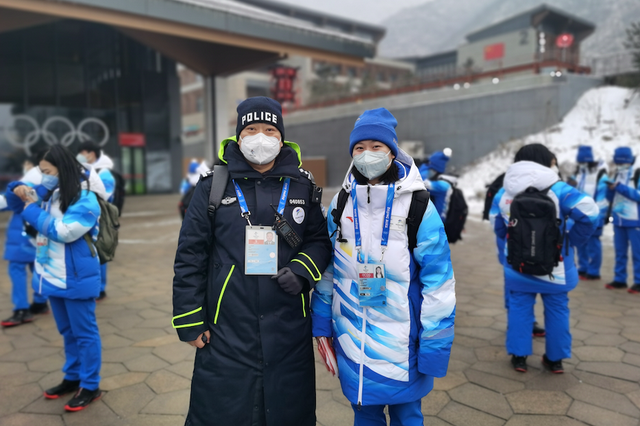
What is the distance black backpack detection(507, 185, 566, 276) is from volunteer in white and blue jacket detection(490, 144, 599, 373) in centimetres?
10

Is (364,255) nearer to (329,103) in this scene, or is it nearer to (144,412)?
(144,412)

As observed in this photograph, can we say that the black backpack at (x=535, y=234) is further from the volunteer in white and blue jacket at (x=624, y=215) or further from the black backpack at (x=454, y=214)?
the volunteer in white and blue jacket at (x=624, y=215)

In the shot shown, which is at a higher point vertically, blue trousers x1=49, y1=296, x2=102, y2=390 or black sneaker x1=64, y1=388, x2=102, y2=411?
blue trousers x1=49, y1=296, x2=102, y2=390

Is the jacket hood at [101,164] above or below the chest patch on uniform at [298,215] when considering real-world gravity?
above

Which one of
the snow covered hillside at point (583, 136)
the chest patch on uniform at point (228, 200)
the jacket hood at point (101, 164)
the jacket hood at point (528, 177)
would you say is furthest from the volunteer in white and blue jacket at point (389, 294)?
the snow covered hillside at point (583, 136)

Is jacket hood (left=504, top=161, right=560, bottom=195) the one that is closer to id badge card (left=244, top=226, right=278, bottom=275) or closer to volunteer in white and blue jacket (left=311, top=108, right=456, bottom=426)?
volunteer in white and blue jacket (left=311, top=108, right=456, bottom=426)

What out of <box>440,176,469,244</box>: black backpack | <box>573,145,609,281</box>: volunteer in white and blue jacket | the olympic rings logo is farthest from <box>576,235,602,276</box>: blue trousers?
the olympic rings logo

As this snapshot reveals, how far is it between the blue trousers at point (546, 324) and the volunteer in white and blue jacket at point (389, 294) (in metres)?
1.77

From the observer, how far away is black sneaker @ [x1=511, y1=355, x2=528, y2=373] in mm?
3629

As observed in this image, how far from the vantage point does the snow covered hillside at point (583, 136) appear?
16359mm

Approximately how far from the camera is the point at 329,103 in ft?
95.2

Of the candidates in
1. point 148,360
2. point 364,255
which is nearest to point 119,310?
point 148,360

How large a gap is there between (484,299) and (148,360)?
400 cm

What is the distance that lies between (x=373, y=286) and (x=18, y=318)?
457 centimetres
